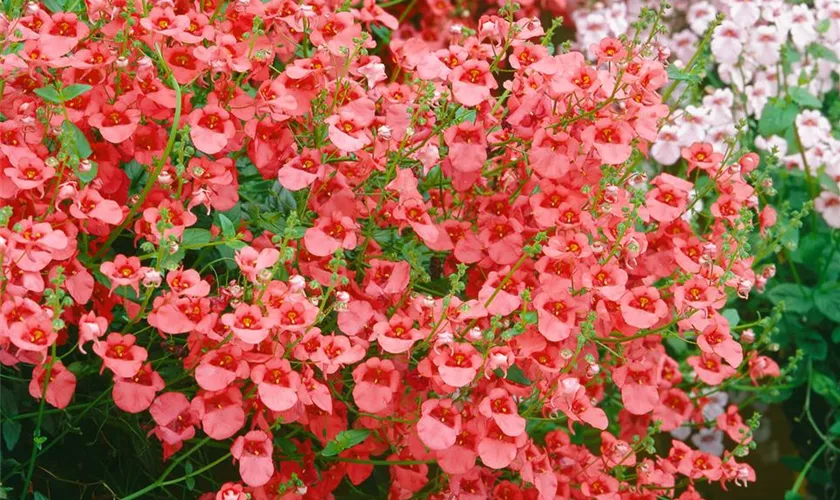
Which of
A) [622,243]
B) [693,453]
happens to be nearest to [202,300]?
[622,243]

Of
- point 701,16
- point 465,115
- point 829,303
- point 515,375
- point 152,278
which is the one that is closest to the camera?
point 152,278

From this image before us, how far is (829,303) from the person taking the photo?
5.71 ft

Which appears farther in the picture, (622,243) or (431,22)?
(431,22)

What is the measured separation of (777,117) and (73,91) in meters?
1.22

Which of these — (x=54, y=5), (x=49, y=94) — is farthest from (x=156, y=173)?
(x=54, y=5)

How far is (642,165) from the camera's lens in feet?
6.98

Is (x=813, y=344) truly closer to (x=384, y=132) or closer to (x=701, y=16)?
→ (x=701, y=16)

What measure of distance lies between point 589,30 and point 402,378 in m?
1.20

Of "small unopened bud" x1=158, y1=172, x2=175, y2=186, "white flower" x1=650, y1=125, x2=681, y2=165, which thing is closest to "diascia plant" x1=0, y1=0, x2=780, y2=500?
"small unopened bud" x1=158, y1=172, x2=175, y2=186

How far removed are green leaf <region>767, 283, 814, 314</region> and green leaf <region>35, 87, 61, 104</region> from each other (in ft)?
3.82

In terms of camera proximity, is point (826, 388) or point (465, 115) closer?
point (465, 115)

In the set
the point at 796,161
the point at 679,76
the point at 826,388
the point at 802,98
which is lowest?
the point at 826,388

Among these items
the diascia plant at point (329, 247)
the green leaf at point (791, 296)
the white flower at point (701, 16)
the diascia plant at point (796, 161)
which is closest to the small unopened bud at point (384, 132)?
the diascia plant at point (329, 247)

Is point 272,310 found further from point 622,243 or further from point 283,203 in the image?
point 622,243
